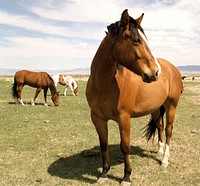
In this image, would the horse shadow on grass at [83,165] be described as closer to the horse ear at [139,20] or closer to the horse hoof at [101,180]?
the horse hoof at [101,180]

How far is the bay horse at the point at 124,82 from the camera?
3.60 meters

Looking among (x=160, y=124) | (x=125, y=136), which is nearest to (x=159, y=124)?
(x=160, y=124)

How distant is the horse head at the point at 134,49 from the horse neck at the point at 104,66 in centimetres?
35

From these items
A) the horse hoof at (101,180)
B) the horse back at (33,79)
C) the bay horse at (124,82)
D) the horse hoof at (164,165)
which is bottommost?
the horse hoof at (164,165)

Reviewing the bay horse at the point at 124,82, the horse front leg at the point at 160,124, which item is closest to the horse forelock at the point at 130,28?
the bay horse at the point at 124,82

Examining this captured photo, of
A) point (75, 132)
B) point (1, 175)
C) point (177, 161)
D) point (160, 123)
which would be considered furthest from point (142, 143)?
point (1, 175)

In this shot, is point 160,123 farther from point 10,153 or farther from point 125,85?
point 10,153

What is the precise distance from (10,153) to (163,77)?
4147 mm

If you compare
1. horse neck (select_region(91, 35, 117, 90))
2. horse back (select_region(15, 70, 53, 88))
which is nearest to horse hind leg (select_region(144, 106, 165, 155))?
horse neck (select_region(91, 35, 117, 90))

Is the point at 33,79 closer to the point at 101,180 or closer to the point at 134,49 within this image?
the point at 101,180

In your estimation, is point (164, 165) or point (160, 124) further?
point (160, 124)

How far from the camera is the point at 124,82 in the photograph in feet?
14.4

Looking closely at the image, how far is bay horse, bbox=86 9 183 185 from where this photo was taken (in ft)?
11.8

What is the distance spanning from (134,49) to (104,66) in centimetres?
73
